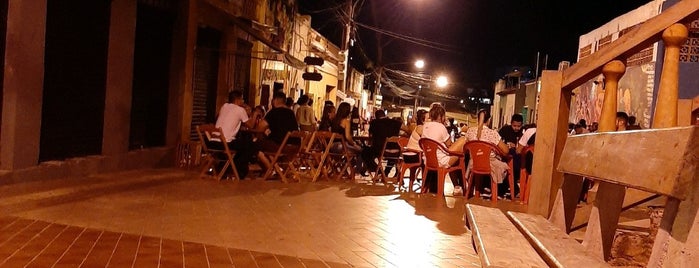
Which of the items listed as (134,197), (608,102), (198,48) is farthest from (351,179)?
(608,102)

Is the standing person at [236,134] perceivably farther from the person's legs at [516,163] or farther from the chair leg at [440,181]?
the person's legs at [516,163]

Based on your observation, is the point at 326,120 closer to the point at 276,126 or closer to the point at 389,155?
the point at 389,155

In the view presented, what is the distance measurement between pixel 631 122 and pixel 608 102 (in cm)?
936

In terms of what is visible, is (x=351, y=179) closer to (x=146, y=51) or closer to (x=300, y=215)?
(x=146, y=51)

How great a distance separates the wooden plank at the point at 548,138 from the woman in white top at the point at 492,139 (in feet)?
15.8

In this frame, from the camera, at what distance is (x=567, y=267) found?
266cm

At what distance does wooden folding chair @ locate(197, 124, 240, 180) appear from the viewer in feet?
33.3

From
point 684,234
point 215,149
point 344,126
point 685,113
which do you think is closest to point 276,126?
point 215,149

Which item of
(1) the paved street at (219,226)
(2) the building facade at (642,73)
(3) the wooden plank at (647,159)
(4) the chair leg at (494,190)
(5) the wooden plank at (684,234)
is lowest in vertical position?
(1) the paved street at (219,226)

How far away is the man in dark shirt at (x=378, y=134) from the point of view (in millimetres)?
12273

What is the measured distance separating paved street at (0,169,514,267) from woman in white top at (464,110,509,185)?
2.15ft

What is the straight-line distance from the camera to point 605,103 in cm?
414

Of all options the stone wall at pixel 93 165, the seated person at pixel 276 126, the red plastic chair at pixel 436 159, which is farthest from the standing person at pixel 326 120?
the red plastic chair at pixel 436 159

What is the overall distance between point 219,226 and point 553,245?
374cm
